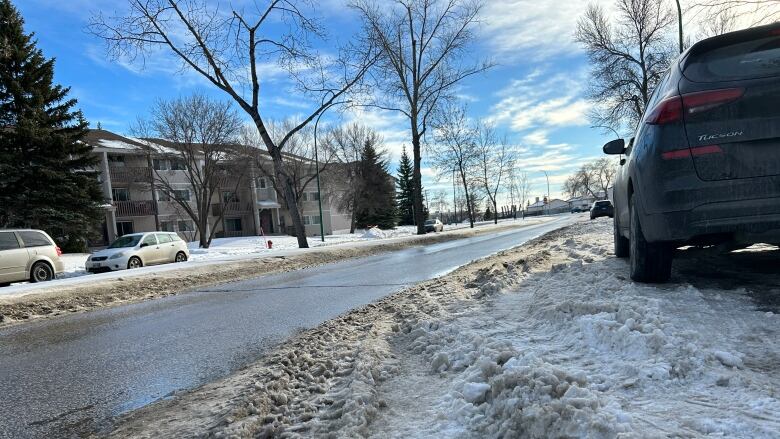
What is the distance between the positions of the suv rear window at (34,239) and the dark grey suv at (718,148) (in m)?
16.4

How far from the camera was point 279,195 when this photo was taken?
177ft

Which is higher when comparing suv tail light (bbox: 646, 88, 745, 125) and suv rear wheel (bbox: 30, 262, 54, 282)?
suv tail light (bbox: 646, 88, 745, 125)

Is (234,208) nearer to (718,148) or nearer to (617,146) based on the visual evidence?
(617,146)

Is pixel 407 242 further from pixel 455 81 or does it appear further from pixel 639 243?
pixel 639 243

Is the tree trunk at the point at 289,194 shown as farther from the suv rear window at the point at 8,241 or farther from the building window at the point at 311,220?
the building window at the point at 311,220

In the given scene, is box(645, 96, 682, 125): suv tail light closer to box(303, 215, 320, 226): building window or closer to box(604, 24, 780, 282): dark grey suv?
box(604, 24, 780, 282): dark grey suv

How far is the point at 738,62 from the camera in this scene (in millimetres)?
3445

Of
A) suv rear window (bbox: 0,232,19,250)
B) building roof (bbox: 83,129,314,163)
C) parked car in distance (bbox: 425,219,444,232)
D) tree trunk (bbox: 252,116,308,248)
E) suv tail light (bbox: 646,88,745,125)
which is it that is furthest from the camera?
parked car in distance (bbox: 425,219,444,232)

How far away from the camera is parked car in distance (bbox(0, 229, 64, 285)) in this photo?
43.9 ft

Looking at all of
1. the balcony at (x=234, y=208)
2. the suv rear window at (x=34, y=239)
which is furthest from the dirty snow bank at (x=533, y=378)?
the balcony at (x=234, y=208)

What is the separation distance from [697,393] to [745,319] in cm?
124

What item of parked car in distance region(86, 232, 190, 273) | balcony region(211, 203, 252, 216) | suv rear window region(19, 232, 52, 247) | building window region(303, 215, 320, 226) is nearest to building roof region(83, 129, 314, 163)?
balcony region(211, 203, 252, 216)

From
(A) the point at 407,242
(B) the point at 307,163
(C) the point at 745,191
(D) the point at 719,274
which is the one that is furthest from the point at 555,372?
(B) the point at 307,163

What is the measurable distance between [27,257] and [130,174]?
2795 cm
